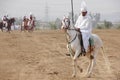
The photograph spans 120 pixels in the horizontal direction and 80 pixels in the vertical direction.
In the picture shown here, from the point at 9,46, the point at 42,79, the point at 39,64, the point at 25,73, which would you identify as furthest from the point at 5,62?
the point at 9,46

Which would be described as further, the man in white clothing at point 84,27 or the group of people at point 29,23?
the group of people at point 29,23

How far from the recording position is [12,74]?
15.8 meters

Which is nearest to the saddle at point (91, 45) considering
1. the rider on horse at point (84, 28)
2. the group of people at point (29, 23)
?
the rider on horse at point (84, 28)

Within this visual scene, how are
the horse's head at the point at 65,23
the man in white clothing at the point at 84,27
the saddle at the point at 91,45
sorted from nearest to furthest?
the horse's head at the point at 65,23 → the man in white clothing at the point at 84,27 → the saddle at the point at 91,45

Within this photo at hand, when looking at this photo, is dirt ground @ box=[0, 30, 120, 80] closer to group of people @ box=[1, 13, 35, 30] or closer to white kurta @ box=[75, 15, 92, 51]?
white kurta @ box=[75, 15, 92, 51]

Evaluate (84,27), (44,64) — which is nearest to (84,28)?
(84,27)

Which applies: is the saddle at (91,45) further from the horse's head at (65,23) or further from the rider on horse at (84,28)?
the horse's head at (65,23)

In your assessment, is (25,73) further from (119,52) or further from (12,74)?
(119,52)

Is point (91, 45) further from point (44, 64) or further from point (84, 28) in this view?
point (44, 64)

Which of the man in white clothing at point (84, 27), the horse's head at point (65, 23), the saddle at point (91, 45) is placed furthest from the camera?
the saddle at point (91, 45)

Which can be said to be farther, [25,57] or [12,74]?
[25,57]

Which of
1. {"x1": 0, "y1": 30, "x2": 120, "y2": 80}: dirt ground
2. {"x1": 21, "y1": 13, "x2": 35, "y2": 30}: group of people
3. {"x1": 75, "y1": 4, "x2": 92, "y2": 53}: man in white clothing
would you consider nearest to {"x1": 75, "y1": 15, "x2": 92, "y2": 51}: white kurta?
{"x1": 75, "y1": 4, "x2": 92, "y2": 53}: man in white clothing

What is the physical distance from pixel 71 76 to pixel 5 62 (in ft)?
15.5

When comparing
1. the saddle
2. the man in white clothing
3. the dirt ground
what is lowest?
the dirt ground
